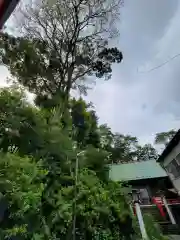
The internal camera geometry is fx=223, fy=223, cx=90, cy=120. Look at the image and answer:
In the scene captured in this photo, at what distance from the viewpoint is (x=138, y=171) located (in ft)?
51.9

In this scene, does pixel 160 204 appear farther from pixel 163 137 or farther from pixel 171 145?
pixel 163 137

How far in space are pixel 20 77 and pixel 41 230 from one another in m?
10.0

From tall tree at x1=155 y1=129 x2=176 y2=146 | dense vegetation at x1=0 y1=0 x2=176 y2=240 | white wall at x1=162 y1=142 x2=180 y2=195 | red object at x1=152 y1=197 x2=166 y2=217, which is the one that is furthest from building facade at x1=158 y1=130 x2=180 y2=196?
tall tree at x1=155 y1=129 x2=176 y2=146

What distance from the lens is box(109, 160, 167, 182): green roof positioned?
14.9 m

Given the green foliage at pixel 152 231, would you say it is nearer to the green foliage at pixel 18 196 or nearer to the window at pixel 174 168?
the green foliage at pixel 18 196

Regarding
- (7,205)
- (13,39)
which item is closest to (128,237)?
(7,205)

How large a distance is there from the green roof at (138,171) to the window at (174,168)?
0.47 metres

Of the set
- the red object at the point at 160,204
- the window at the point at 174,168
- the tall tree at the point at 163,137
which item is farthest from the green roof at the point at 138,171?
the tall tree at the point at 163,137

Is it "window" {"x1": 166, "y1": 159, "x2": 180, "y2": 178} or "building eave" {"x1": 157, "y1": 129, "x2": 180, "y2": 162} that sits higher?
"building eave" {"x1": 157, "y1": 129, "x2": 180, "y2": 162}

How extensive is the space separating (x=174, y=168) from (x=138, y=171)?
2437mm

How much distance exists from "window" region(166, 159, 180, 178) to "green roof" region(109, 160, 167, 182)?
467 mm

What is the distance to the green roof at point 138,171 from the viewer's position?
585 inches

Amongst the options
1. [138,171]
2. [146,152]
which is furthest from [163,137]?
[138,171]

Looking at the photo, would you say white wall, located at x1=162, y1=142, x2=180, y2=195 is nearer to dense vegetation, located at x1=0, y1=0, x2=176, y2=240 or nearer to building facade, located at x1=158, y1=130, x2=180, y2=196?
building facade, located at x1=158, y1=130, x2=180, y2=196
